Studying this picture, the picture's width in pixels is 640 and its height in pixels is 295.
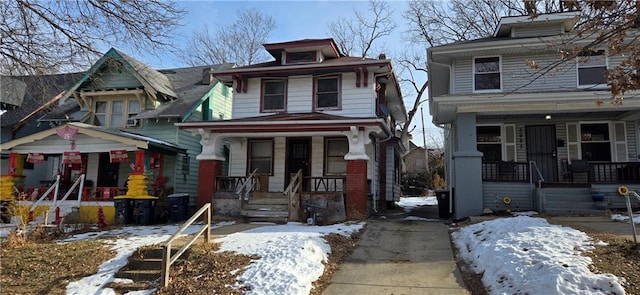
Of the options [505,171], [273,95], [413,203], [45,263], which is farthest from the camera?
[413,203]

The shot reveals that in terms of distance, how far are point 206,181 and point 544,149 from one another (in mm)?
11792

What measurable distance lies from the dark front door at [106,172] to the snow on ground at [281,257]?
34.7 ft

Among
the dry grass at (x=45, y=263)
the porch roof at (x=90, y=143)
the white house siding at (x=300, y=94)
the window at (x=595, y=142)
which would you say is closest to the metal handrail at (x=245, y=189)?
the white house siding at (x=300, y=94)

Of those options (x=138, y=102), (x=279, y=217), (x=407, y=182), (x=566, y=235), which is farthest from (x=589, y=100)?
(x=407, y=182)

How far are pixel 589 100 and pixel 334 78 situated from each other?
26.8ft

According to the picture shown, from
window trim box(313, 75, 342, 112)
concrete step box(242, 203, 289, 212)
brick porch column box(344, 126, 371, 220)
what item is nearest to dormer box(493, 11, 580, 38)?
window trim box(313, 75, 342, 112)

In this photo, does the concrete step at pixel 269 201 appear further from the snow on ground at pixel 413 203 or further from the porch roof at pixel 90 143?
the snow on ground at pixel 413 203

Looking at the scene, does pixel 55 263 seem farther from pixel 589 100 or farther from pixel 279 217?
pixel 589 100

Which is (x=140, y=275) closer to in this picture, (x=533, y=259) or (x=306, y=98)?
(x=533, y=259)

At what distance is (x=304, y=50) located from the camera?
16.2 meters

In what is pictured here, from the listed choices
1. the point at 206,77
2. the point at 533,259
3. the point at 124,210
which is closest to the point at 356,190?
the point at 533,259

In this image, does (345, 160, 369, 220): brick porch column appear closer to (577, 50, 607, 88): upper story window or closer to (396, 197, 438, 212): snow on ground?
(396, 197, 438, 212): snow on ground

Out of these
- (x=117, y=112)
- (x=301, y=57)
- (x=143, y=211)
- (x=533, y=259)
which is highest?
(x=301, y=57)

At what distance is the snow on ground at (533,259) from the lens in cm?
548
